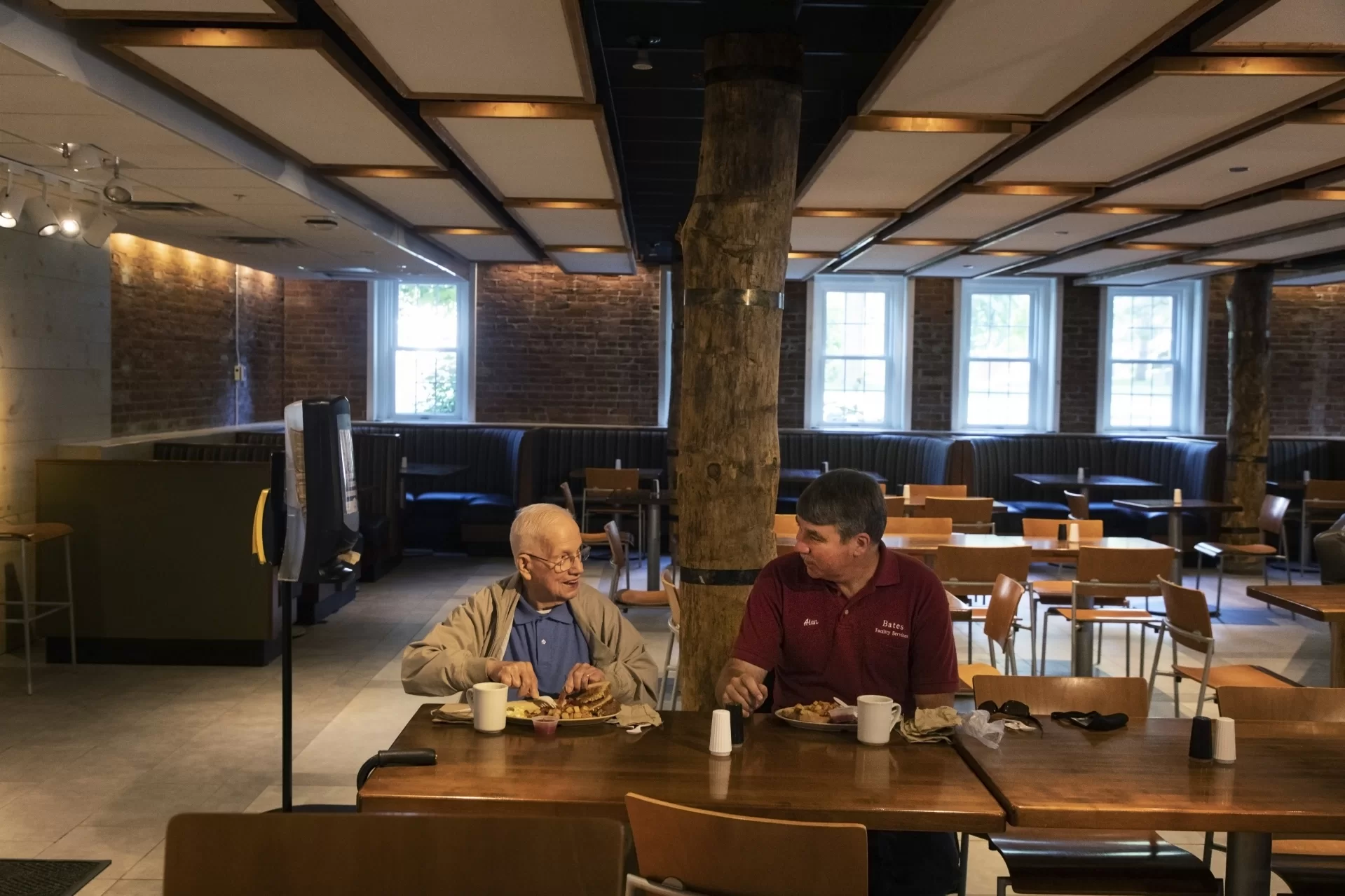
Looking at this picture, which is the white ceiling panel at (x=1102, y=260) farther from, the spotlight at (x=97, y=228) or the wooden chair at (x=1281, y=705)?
the spotlight at (x=97, y=228)

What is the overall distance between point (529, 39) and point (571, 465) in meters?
8.52

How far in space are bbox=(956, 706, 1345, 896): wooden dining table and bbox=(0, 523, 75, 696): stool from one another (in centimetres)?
533

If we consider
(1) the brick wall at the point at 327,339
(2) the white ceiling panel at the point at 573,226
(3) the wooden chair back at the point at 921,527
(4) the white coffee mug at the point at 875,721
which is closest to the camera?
(4) the white coffee mug at the point at 875,721

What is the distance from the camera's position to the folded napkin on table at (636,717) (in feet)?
9.22

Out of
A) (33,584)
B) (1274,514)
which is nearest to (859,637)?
(33,584)

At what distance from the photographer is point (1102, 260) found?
11211 mm

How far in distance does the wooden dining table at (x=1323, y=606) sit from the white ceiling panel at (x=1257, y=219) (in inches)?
116

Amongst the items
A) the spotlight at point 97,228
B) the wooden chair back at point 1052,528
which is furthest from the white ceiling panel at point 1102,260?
the spotlight at point 97,228

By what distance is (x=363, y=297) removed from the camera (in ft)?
42.7

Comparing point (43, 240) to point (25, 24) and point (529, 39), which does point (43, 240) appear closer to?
point (25, 24)

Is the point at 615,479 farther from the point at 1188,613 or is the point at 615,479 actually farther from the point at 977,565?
the point at 1188,613

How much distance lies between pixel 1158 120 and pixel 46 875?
5305mm

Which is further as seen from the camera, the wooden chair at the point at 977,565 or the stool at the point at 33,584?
the stool at the point at 33,584

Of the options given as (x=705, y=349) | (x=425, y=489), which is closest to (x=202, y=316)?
(x=425, y=489)
